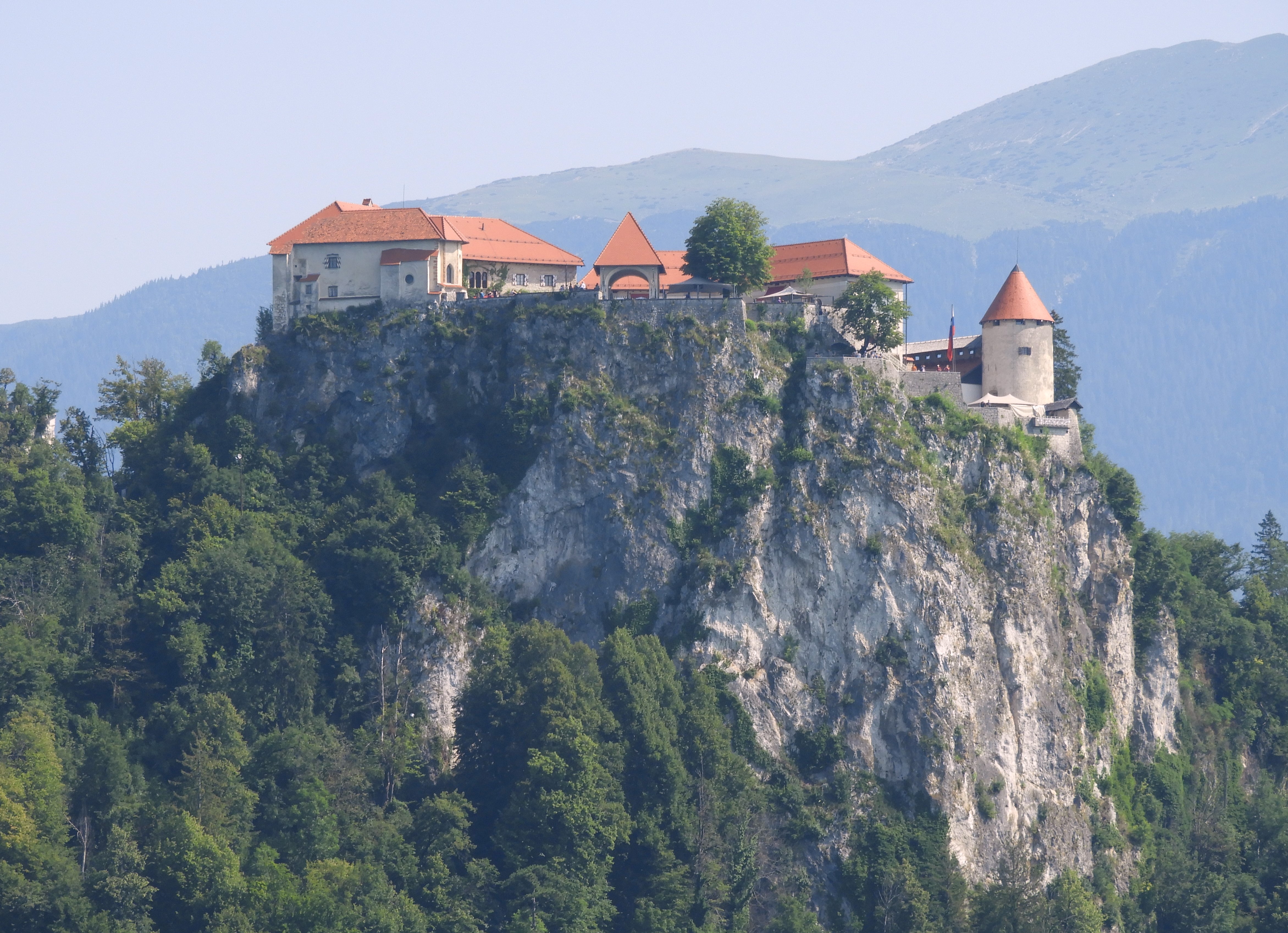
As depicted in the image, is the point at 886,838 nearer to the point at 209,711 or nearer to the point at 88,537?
the point at 209,711

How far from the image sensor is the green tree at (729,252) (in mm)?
124750

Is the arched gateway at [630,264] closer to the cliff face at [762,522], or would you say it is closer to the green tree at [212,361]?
the cliff face at [762,522]

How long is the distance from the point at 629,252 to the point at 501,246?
858cm

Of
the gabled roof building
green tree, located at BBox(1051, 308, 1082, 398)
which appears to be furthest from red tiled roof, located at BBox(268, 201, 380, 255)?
green tree, located at BBox(1051, 308, 1082, 398)

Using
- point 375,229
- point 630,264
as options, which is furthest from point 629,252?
point 375,229

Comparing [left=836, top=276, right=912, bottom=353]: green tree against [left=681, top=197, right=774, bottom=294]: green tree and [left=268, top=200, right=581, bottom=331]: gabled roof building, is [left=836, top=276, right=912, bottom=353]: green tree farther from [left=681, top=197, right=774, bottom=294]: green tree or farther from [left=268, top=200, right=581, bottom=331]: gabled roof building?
[left=268, top=200, right=581, bottom=331]: gabled roof building

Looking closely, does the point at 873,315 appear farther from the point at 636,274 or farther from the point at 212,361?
the point at 212,361

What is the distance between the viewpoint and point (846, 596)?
118125 mm

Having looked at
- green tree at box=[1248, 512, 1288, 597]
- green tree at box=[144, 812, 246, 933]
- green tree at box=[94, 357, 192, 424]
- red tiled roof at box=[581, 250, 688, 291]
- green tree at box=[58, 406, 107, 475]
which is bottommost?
green tree at box=[144, 812, 246, 933]

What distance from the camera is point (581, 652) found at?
112 meters

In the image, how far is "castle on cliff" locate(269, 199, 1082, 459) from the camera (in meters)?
125

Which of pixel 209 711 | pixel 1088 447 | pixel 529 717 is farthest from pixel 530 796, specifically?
pixel 1088 447

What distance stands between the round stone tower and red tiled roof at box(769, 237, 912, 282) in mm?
6470

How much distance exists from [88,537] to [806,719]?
42.1 meters
